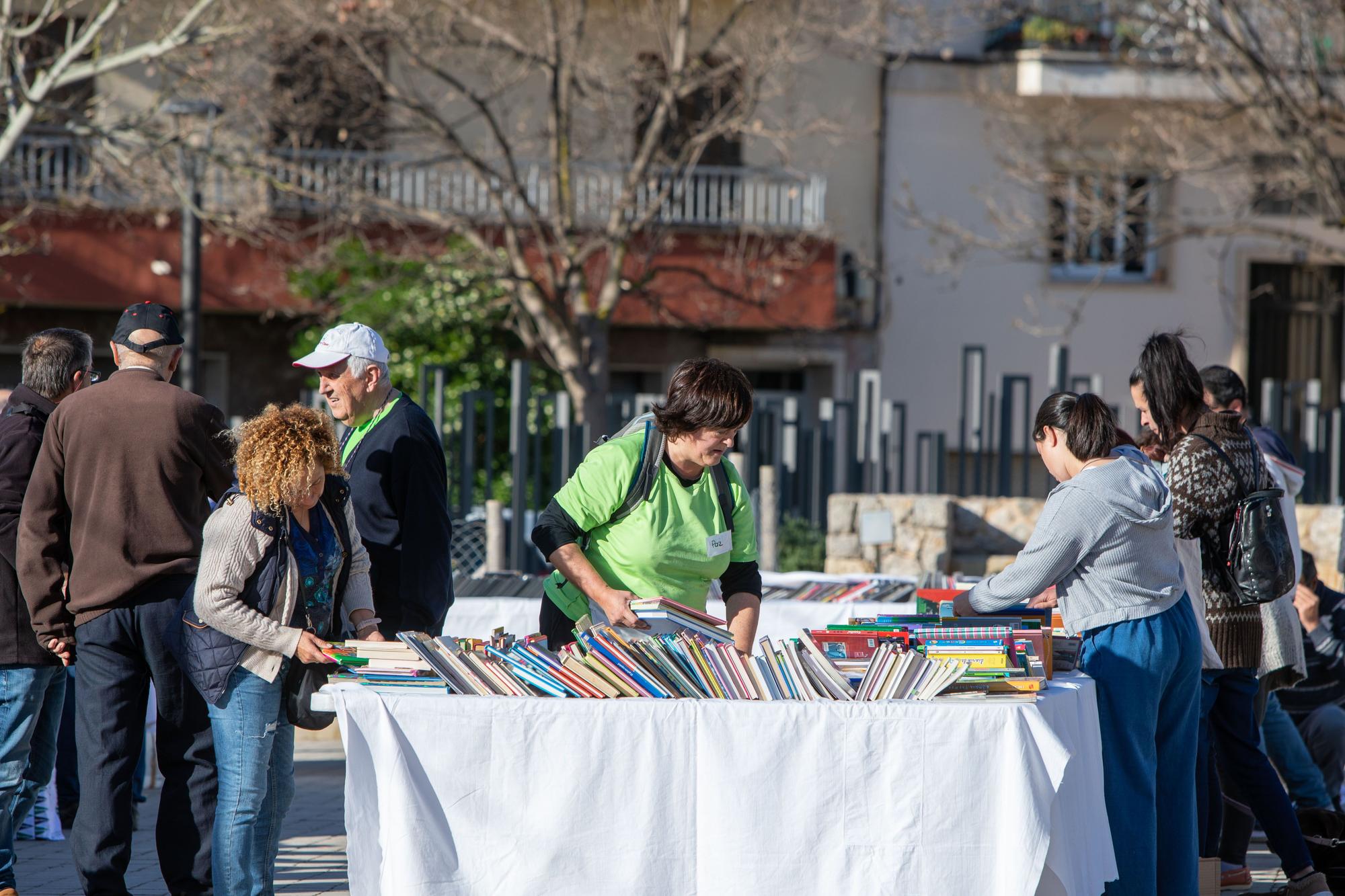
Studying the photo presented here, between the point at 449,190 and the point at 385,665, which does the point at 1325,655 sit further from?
the point at 449,190

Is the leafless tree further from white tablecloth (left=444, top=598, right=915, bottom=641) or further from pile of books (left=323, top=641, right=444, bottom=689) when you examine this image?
pile of books (left=323, top=641, right=444, bottom=689)

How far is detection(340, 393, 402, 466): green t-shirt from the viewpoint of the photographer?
15.5 ft

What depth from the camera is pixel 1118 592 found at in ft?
14.0

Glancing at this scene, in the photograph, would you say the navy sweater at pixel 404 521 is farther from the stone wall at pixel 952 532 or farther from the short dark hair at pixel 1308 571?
the stone wall at pixel 952 532

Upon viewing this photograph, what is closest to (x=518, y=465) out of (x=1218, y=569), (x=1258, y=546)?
(x=1218, y=569)

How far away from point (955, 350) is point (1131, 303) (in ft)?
7.38

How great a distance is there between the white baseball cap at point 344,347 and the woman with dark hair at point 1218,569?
94.7 inches

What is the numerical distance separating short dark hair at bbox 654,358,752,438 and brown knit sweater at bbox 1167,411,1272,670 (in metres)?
1.57

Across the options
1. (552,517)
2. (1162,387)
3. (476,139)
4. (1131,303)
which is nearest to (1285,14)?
(1131,303)

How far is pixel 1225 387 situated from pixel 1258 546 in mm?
821

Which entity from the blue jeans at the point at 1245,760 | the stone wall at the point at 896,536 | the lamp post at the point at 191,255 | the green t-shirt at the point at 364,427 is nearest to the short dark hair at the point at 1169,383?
the blue jeans at the point at 1245,760

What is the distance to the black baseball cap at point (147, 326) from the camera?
4598mm

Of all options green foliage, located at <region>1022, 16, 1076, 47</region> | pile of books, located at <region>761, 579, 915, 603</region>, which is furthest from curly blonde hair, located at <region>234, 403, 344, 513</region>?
green foliage, located at <region>1022, 16, 1076, 47</region>

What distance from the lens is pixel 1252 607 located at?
4.99 meters
